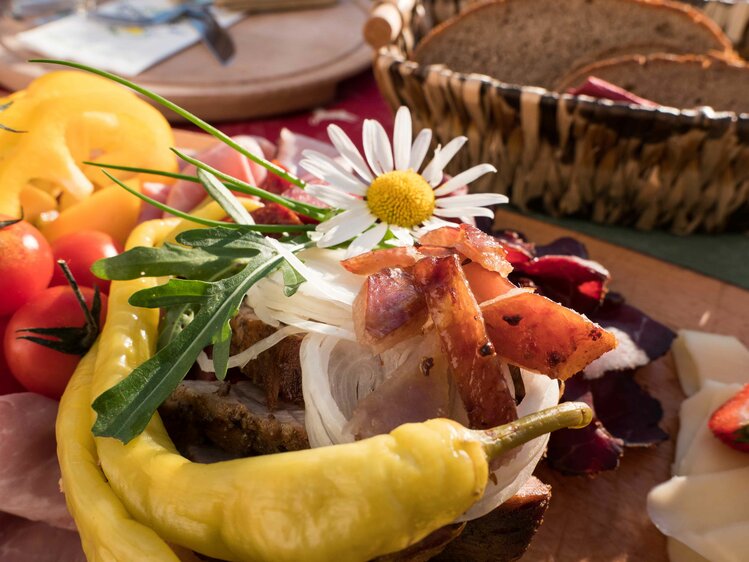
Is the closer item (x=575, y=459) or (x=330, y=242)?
(x=330, y=242)

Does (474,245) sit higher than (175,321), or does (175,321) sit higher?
(474,245)

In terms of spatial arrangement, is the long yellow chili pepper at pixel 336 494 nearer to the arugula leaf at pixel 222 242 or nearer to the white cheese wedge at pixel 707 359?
the arugula leaf at pixel 222 242

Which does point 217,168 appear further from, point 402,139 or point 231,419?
point 231,419

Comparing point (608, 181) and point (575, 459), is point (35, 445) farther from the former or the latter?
point (608, 181)

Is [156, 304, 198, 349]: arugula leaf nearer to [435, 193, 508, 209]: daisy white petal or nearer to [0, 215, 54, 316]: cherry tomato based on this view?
[0, 215, 54, 316]: cherry tomato

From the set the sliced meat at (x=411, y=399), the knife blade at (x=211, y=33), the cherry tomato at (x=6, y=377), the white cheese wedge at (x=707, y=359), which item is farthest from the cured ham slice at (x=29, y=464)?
the knife blade at (x=211, y=33)

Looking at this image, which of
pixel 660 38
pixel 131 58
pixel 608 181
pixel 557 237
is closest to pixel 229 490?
pixel 557 237

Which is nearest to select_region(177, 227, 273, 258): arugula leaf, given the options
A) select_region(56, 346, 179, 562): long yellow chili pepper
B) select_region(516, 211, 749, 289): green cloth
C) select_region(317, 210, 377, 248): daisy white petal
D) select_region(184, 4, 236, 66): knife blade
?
select_region(317, 210, 377, 248): daisy white petal

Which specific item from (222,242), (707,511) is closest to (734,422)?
(707,511)
